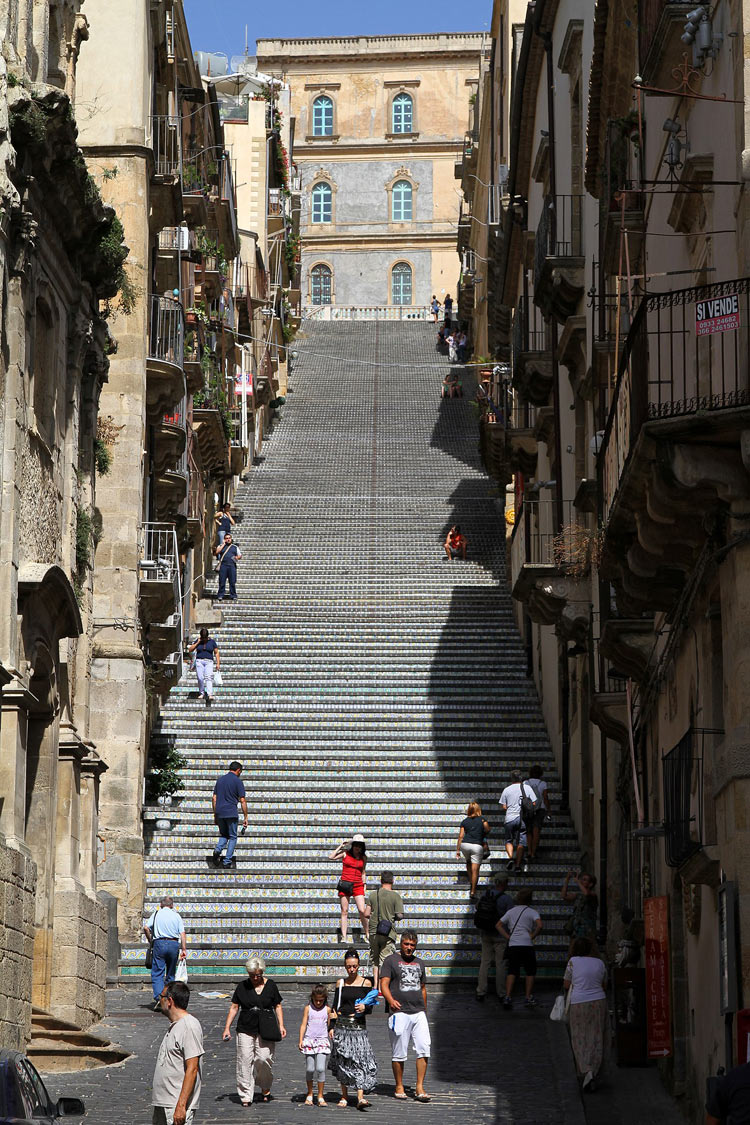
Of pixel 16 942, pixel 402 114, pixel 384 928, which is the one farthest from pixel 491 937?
pixel 402 114

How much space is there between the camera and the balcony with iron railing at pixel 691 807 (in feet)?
44.4

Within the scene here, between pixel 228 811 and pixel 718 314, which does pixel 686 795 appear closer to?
pixel 718 314

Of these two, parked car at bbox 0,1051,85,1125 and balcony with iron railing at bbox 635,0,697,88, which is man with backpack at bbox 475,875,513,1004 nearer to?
balcony with iron railing at bbox 635,0,697,88

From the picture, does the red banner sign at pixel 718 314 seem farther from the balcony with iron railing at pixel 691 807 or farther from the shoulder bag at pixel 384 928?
the shoulder bag at pixel 384 928

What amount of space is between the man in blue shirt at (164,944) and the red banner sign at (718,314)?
10.7m

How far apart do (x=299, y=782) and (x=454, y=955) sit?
584 cm

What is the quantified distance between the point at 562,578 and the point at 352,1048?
10.5 metres

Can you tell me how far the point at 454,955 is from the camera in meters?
23.1

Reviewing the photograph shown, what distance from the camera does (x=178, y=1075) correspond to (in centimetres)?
1301

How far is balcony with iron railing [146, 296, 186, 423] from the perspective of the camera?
1080 inches

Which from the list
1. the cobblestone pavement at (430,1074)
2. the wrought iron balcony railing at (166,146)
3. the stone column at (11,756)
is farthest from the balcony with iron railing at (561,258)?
the stone column at (11,756)

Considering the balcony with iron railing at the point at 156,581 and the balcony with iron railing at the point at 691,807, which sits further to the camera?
the balcony with iron railing at the point at 156,581

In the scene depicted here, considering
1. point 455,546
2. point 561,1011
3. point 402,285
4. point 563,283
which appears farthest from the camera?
point 402,285

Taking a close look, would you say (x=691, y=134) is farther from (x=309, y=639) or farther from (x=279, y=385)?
(x=279, y=385)
